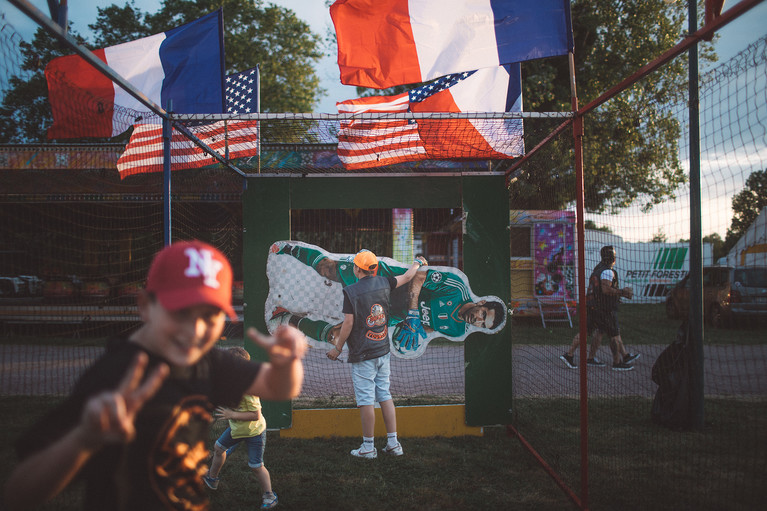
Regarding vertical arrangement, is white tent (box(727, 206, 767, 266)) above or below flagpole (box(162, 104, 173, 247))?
below

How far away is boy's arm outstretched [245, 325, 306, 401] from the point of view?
1.50m

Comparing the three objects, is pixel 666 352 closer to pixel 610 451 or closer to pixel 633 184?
pixel 610 451

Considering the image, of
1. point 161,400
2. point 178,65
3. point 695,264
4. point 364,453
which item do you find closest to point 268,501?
point 364,453

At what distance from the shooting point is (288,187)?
5371 millimetres

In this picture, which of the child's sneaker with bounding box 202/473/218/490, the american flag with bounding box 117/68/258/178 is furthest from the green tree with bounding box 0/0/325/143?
the child's sneaker with bounding box 202/473/218/490

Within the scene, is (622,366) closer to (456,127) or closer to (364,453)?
(364,453)

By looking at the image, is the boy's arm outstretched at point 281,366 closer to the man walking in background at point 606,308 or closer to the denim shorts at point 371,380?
the denim shorts at point 371,380

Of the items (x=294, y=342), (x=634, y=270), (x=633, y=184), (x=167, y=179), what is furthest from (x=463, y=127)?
(x=633, y=184)

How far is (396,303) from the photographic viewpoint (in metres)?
5.38

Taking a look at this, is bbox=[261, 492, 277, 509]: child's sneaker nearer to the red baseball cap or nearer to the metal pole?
the red baseball cap

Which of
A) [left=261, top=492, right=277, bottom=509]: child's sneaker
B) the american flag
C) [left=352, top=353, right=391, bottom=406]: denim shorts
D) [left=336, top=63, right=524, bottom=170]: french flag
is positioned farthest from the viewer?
[left=352, top=353, right=391, bottom=406]: denim shorts

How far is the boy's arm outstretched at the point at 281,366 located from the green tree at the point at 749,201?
2.68m

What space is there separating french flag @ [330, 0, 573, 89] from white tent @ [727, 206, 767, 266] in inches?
69.0

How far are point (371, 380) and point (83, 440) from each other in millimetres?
3820
